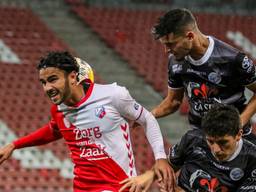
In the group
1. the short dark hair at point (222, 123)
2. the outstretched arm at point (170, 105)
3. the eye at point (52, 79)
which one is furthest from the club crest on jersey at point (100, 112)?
the short dark hair at point (222, 123)

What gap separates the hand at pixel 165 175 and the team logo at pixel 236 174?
32 cm

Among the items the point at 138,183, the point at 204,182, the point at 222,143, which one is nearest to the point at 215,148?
the point at 222,143

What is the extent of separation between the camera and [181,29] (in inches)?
179

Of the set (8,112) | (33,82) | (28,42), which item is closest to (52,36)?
(28,42)

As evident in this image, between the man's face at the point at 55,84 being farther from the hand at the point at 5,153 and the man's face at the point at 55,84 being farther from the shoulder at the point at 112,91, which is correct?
the hand at the point at 5,153

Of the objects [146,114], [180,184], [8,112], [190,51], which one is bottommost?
[8,112]

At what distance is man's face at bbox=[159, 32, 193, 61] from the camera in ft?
14.8

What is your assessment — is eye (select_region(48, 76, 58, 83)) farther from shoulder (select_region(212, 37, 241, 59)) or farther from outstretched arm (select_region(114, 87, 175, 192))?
shoulder (select_region(212, 37, 241, 59))

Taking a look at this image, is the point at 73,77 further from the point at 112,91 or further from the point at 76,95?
the point at 112,91

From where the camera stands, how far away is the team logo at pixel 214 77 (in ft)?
15.4

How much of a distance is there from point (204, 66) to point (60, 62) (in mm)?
856

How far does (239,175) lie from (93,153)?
0.91m

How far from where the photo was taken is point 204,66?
4.70 m

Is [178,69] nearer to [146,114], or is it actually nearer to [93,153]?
[146,114]
